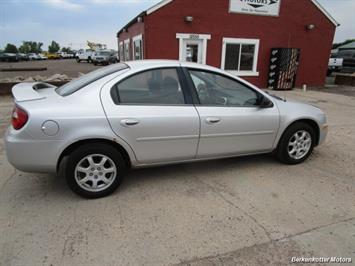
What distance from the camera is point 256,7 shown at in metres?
12.0

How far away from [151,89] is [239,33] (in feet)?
33.2

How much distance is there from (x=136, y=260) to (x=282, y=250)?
4.14 feet

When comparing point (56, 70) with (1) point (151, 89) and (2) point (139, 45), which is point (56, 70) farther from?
(1) point (151, 89)

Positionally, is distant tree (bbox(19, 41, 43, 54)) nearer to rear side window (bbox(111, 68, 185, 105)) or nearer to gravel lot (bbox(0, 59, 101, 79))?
gravel lot (bbox(0, 59, 101, 79))

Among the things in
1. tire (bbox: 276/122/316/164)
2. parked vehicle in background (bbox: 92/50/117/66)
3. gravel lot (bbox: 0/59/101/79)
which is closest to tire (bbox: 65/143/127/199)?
tire (bbox: 276/122/316/164)

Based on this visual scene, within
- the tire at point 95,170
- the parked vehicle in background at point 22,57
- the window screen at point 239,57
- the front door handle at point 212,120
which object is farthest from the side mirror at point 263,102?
the parked vehicle in background at point 22,57

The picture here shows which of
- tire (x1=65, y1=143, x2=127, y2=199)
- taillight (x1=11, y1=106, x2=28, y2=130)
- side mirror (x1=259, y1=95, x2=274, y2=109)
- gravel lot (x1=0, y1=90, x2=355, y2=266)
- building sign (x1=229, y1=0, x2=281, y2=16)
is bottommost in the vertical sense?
gravel lot (x1=0, y1=90, x2=355, y2=266)

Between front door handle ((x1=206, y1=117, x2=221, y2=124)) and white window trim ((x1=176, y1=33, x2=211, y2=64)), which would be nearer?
front door handle ((x1=206, y1=117, x2=221, y2=124))

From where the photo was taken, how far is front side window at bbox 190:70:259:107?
340 centimetres

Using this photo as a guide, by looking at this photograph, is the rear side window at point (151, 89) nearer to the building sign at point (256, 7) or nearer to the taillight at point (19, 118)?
the taillight at point (19, 118)

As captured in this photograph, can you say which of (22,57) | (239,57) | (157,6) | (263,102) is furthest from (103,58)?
(263,102)

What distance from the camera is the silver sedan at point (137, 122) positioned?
2792 millimetres

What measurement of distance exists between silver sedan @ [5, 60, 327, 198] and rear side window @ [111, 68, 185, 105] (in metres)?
0.01

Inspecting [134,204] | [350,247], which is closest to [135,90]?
[134,204]
